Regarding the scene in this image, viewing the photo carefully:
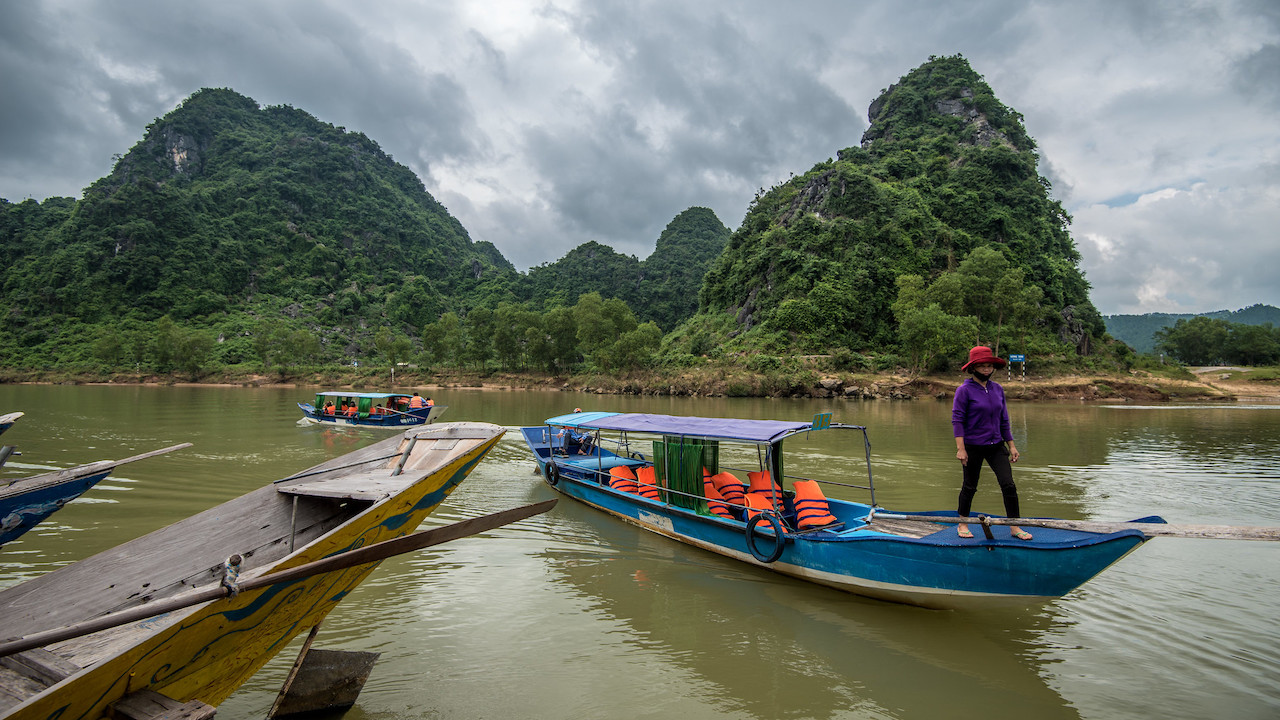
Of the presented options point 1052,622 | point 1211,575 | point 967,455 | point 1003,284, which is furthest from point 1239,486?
point 1003,284

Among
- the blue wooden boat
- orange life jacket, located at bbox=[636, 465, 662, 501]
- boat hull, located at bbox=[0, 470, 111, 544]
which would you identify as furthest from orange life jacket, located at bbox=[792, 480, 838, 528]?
boat hull, located at bbox=[0, 470, 111, 544]

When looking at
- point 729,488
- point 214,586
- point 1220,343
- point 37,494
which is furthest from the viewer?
point 1220,343

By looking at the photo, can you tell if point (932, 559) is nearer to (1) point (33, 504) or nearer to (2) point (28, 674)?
(2) point (28, 674)

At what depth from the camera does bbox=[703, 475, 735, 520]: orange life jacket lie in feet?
24.1

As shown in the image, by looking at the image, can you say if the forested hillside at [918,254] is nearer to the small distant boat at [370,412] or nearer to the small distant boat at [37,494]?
the small distant boat at [370,412]

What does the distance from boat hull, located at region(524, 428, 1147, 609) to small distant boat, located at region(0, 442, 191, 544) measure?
21.5 feet

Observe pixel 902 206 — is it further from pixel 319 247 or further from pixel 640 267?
pixel 319 247

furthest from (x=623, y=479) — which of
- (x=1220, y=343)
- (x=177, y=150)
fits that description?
(x=177, y=150)

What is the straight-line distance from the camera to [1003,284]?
132 feet

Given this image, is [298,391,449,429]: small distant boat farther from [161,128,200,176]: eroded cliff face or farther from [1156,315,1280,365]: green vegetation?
[161,128,200,176]: eroded cliff face

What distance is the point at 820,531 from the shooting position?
251 inches

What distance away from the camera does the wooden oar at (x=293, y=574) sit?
2.14 m

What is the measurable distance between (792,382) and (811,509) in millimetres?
32745

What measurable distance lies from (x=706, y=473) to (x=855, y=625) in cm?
305
